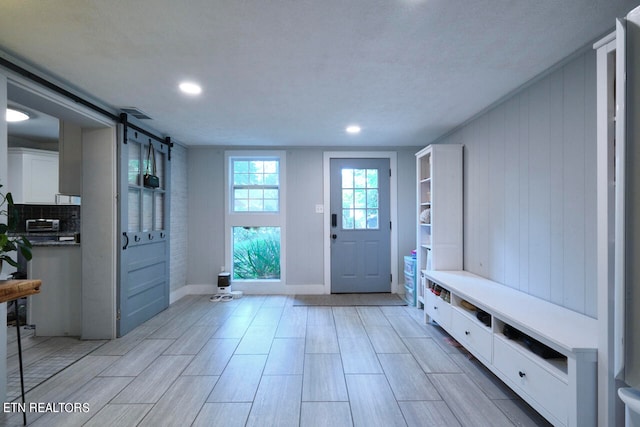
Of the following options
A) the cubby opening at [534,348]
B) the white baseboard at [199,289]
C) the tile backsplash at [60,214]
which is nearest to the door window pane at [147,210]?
the white baseboard at [199,289]

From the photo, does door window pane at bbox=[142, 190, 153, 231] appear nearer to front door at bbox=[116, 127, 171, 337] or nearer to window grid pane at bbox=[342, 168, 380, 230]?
front door at bbox=[116, 127, 171, 337]

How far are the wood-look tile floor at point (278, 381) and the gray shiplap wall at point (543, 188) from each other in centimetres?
88

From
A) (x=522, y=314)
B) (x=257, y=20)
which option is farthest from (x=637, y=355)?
(x=257, y=20)

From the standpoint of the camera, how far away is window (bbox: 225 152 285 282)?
454 centimetres

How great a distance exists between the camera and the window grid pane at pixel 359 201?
455 cm

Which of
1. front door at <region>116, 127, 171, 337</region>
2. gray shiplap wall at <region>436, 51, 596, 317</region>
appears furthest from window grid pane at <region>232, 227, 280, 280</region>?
gray shiplap wall at <region>436, 51, 596, 317</region>

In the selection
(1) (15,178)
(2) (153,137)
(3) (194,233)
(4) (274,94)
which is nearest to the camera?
(4) (274,94)

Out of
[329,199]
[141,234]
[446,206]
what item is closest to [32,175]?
[141,234]

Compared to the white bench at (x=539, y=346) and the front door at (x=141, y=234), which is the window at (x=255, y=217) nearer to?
the front door at (x=141, y=234)

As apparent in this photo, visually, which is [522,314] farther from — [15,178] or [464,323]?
[15,178]

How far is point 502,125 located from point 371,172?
6.86 ft

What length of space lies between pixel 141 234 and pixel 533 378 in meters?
3.70

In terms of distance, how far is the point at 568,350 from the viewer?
140 cm

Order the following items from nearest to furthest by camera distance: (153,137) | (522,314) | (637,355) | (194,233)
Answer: (637,355), (522,314), (153,137), (194,233)
